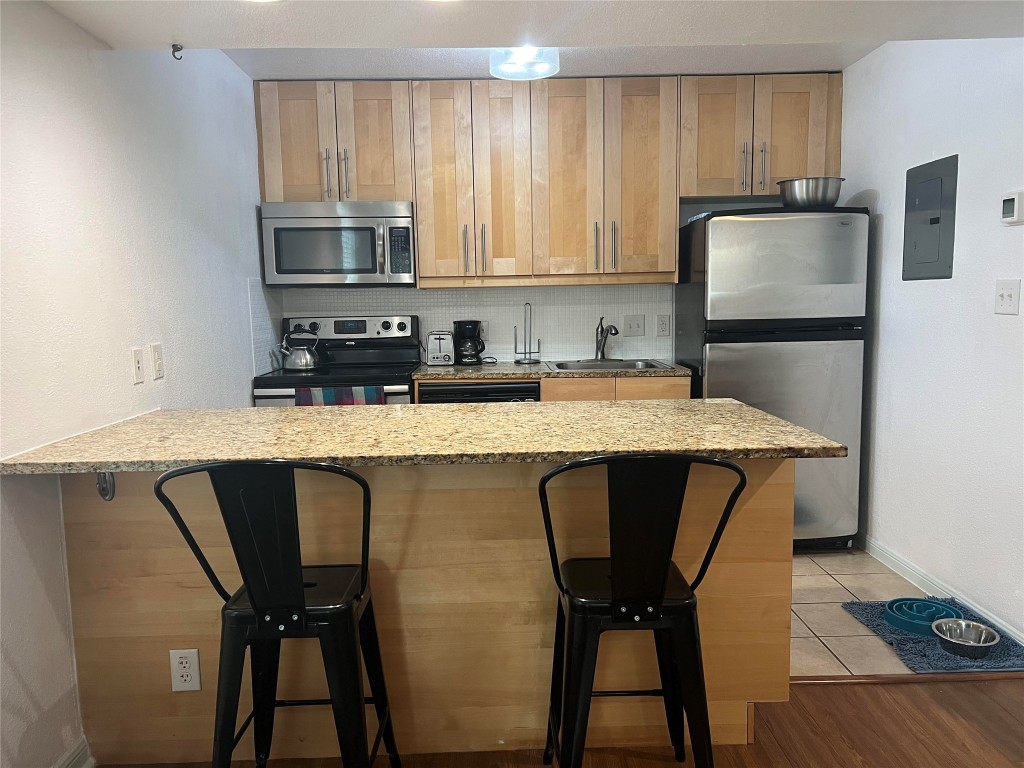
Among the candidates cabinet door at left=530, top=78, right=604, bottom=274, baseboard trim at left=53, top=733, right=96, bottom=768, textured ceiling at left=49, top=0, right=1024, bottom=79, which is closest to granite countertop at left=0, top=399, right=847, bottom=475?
baseboard trim at left=53, top=733, right=96, bottom=768

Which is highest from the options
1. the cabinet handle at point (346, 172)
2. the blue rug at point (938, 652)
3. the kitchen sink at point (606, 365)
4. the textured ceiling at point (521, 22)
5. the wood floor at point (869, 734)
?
the textured ceiling at point (521, 22)

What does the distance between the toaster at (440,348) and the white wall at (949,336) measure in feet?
6.92

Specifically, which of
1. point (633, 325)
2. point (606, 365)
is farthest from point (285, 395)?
point (633, 325)

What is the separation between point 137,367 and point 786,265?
106 inches

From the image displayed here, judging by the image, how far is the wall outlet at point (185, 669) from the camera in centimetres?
195

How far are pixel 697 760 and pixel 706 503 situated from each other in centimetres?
60

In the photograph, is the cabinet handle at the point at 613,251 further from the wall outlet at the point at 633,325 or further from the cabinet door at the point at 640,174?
the wall outlet at the point at 633,325

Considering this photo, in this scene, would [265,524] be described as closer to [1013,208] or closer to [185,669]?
[185,669]

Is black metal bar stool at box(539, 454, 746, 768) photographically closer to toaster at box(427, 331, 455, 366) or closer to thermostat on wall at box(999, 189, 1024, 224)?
thermostat on wall at box(999, 189, 1024, 224)

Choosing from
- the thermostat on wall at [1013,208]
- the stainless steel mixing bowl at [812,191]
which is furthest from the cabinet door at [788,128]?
the thermostat on wall at [1013,208]

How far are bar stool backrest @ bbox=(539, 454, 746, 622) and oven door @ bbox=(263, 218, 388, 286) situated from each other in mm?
2411

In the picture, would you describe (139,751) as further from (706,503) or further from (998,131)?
(998,131)

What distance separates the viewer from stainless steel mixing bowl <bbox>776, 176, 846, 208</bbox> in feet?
11.1

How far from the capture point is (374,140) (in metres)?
3.65
